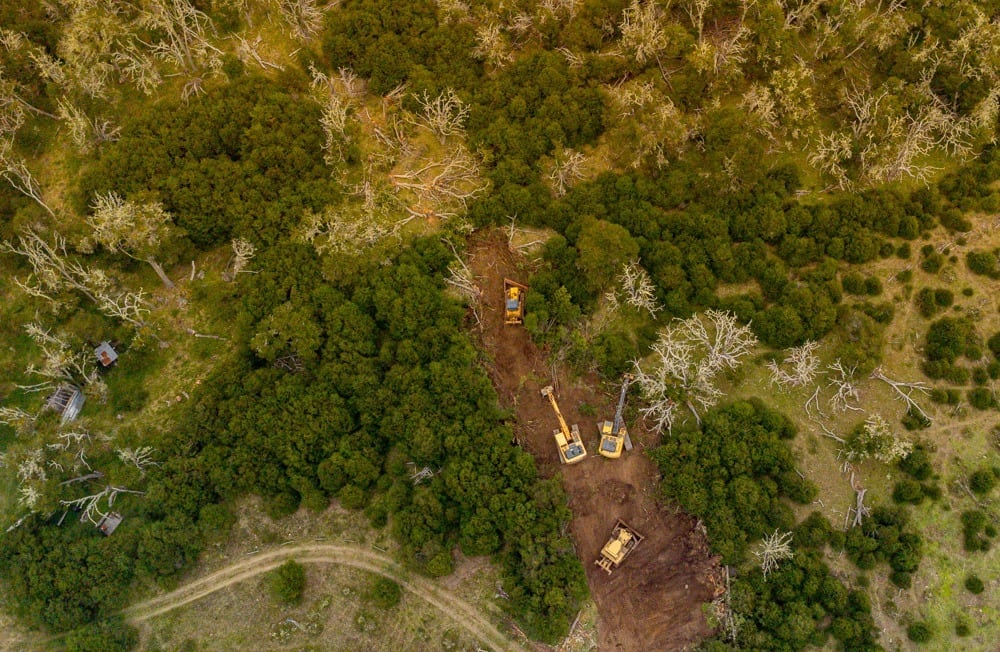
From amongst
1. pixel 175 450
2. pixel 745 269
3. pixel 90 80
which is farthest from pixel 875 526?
pixel 90 80

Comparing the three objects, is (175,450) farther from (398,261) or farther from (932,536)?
(932,536)

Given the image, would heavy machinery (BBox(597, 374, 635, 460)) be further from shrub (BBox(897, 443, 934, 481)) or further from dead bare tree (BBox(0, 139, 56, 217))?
dead bare tree (BBox(0, 139, 56, 217))

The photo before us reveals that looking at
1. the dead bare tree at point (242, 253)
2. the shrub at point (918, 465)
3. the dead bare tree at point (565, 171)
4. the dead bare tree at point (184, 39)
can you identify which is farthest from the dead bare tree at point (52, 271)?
the shrub at point (918, 465)

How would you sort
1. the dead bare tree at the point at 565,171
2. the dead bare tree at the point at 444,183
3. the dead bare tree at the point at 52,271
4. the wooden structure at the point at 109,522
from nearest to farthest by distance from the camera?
the wooden structure at the point at 109,522, the dead bare tree at the point at 52,271, the dead bare tree at the point at 565,171, the dead bare tree at the point at 444,183

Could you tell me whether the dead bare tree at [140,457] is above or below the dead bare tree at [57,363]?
below

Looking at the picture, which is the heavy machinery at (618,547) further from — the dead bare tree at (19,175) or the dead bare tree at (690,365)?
the dead bare tree at (19,175)
